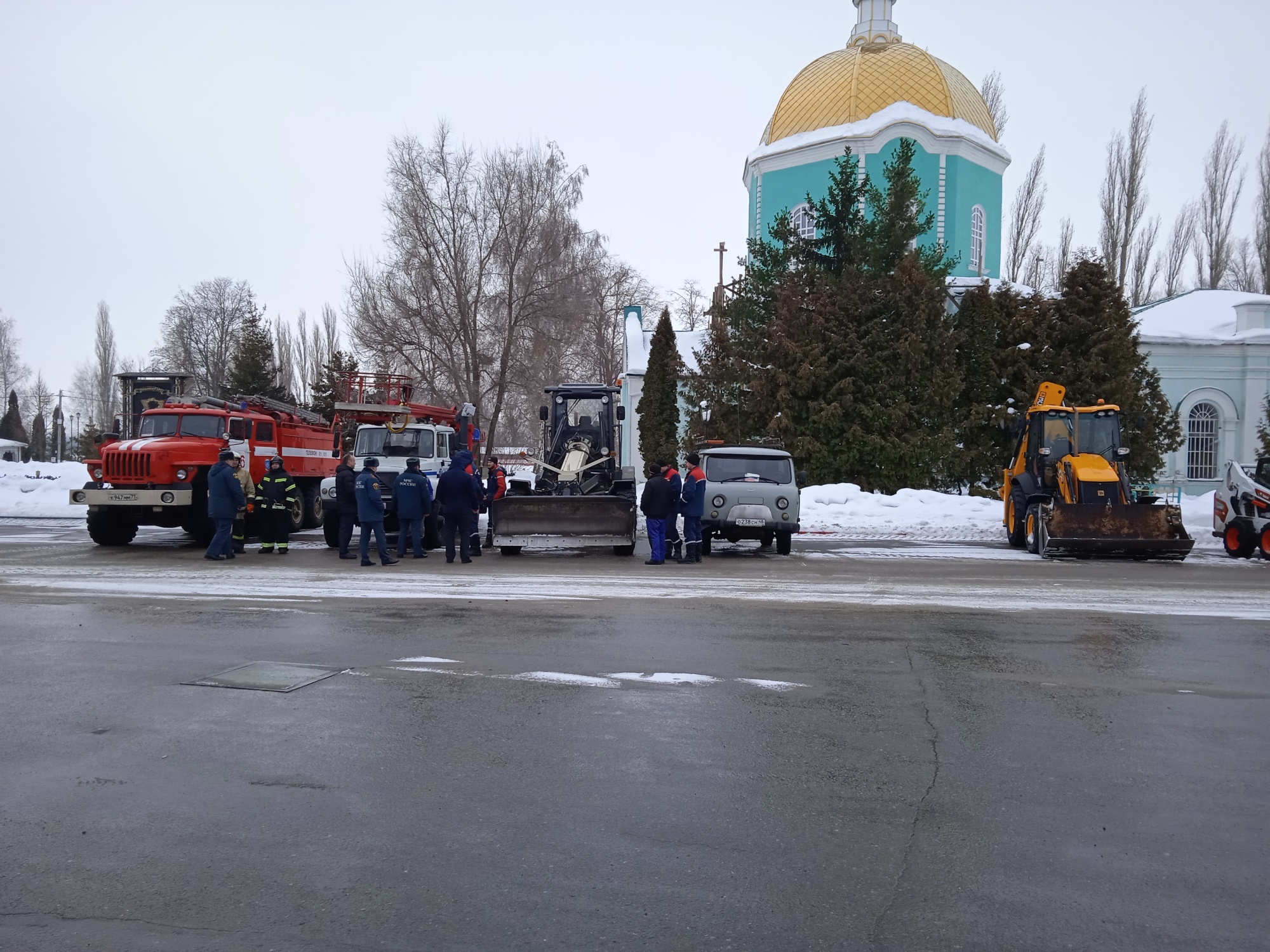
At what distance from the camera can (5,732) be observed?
19.7ft

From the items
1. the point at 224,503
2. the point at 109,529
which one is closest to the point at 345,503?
the point at 224,503

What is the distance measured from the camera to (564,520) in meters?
Answer: 17.0

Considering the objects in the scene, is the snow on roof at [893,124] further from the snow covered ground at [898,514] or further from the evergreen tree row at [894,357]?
the snow covered ground at [898,514]

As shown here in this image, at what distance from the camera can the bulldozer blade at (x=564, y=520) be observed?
16.9 metres

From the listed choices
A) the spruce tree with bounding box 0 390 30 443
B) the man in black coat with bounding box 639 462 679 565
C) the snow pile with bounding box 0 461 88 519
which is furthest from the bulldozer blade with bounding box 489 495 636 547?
the spruce tree with bounding box 0 390 30 443

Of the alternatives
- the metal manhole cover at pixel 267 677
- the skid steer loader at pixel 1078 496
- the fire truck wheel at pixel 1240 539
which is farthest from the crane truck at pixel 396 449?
the fire truck wheel at pixel 1240 539

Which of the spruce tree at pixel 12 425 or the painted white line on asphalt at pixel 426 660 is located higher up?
the spruce tree at pixel 12 425

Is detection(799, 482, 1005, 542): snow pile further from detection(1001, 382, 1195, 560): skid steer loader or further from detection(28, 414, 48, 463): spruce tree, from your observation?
detection(28, 414, 48, 463): spruce tree

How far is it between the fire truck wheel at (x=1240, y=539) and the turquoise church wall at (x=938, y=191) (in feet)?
68.3

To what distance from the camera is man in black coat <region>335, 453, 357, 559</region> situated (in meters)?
16.4

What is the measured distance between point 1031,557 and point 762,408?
41.0 ft

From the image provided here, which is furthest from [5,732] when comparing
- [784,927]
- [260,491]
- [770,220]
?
[770,220]

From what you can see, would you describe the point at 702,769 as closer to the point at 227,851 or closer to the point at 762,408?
the point at 227,851

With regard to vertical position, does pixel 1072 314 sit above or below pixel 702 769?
above
